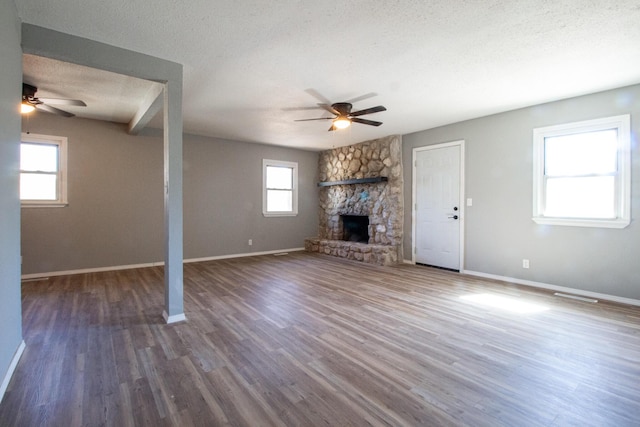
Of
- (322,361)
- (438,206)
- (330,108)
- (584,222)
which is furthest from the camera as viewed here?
(438,206)

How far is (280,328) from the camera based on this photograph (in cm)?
291

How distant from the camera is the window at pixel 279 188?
23.7 feet

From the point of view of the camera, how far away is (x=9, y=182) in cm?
213

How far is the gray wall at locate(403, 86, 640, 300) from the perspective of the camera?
3.65 metres

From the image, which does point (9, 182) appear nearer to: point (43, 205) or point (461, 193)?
point (43, 205)

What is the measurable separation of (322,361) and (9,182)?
2542 millimetres

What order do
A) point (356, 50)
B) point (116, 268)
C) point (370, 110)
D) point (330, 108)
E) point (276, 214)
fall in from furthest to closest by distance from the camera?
point (276, 214), point (116, 268), point (330, 108), point (370, 110), point (356, 50)

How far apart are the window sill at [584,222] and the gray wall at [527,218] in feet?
0.18

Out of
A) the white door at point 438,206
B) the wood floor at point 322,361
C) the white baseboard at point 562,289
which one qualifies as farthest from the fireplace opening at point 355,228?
the wood floor at point 322,361

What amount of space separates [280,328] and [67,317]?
2.24 metres

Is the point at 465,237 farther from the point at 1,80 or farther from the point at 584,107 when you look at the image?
the point at 1,80

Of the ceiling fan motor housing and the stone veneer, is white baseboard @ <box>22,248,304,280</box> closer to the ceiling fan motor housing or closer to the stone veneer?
the stone veneer

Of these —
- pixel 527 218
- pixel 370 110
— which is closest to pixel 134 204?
pixel 370 110

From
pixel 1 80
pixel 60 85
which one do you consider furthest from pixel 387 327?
→ pixel 60 85
